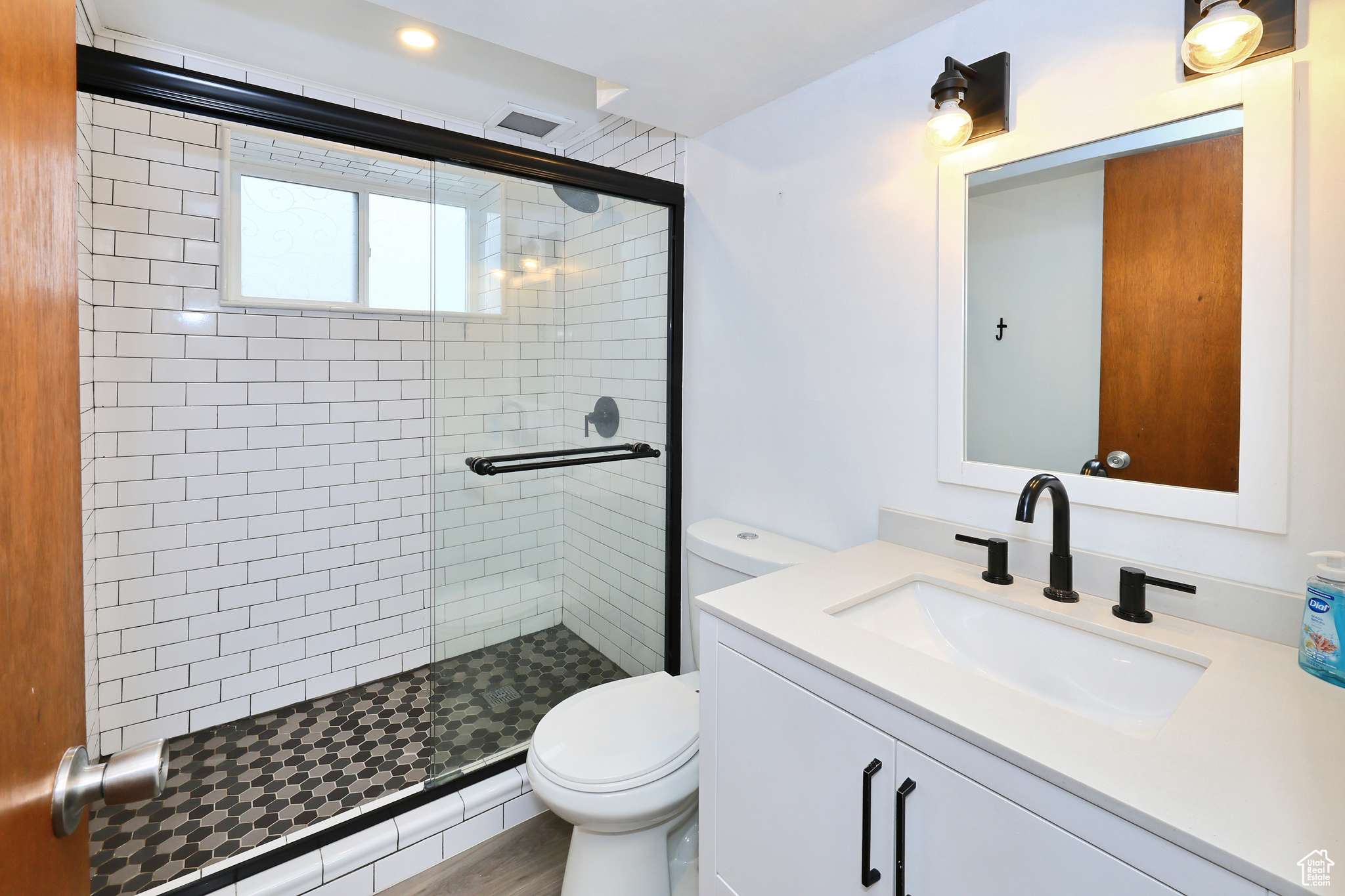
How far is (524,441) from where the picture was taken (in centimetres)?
184

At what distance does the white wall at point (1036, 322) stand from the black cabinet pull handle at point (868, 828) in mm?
772

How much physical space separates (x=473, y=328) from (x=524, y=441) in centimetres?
37

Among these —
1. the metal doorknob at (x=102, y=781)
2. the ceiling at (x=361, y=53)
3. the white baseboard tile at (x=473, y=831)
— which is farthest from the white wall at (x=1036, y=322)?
the white baseboard tile at (x=473, y=831)

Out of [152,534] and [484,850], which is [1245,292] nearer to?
[484,850]

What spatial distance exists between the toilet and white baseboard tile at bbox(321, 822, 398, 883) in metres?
0.49

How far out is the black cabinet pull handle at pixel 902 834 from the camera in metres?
0.82

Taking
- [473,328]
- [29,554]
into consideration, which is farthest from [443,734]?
[29,554]

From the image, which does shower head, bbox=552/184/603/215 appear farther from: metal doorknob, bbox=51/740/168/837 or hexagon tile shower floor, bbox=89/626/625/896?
metal doorknob, bbox=51/740/168/837

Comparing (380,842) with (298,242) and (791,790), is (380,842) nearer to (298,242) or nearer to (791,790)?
(791,790)

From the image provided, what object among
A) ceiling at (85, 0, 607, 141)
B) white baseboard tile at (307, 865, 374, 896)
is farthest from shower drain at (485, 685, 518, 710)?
ceiling at (85, 0, 607, 141)

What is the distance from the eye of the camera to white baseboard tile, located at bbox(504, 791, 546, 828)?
1788mm

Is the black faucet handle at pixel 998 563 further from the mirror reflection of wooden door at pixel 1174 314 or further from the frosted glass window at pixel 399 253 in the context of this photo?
the frosted glass window at pixel 399 253

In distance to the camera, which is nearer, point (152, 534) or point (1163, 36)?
point (1163, 36)

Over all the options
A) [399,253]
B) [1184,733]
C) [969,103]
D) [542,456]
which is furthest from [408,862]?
[969,103]
